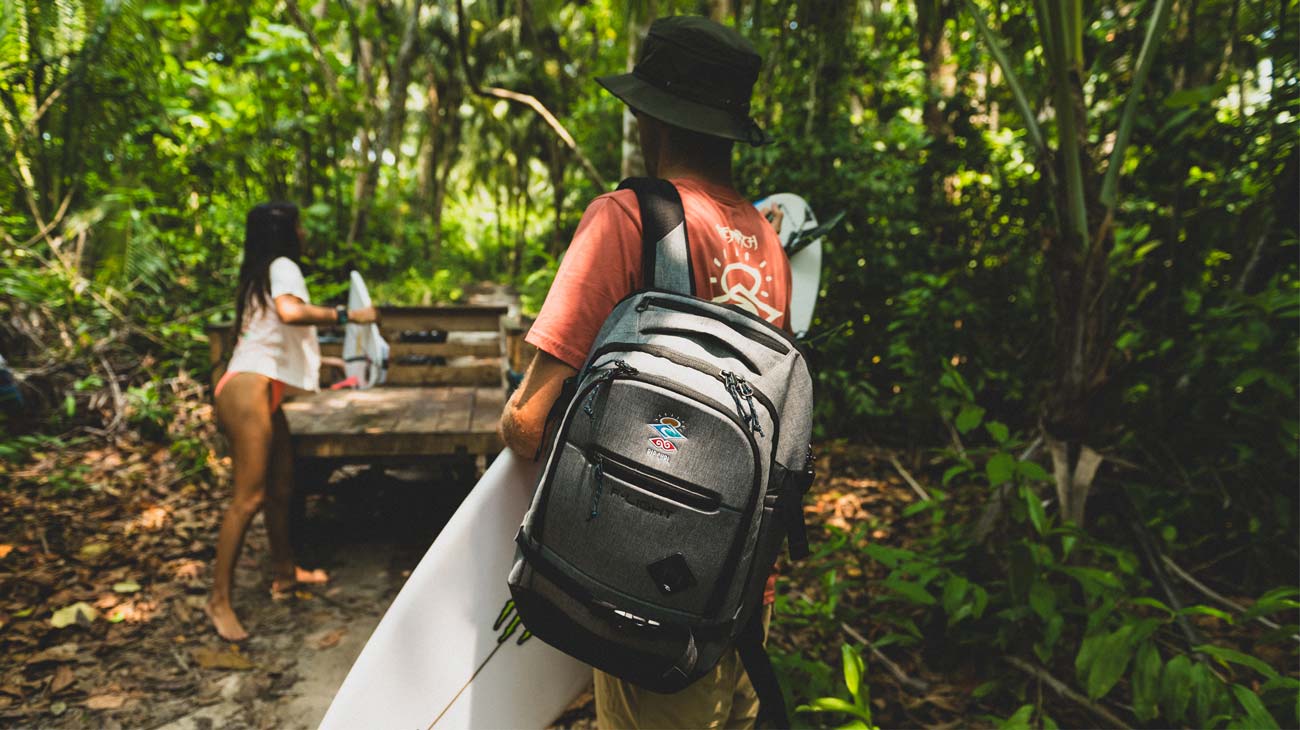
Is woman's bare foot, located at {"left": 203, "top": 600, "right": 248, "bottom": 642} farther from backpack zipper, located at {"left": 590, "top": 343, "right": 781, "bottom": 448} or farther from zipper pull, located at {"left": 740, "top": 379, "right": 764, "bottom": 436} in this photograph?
zipper pull, located at {"left": 740, "top": 379, "right": 764, "bottom": 436}

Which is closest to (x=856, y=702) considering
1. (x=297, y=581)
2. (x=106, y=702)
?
(x=106, y=702)

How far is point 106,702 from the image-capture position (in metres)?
2.45

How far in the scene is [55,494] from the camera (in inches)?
156

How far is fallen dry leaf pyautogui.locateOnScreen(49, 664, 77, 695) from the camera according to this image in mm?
2485

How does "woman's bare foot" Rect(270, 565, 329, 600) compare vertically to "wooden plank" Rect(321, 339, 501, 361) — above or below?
below

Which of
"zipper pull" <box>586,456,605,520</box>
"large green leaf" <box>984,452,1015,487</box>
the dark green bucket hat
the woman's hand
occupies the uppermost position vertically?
the dark green bucket hat

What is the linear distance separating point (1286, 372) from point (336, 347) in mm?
5464

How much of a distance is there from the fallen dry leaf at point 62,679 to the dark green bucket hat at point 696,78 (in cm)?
302

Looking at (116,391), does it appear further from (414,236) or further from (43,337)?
(414,236)

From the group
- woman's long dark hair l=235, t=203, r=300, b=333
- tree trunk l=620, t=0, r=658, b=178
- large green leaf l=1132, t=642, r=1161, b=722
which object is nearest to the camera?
large green leaf l=1132, t=642, r=1161, b=722

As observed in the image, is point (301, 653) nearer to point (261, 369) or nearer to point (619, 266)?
point (261, 369)

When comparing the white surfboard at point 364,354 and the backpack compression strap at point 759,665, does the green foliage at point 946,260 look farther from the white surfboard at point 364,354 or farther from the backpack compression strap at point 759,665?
the white surfboard at point 364,354

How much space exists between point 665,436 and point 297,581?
3079mm

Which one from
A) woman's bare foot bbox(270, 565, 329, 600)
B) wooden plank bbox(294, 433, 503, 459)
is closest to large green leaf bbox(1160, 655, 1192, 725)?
wooden plank bbox(294, 433, 503, 459)
